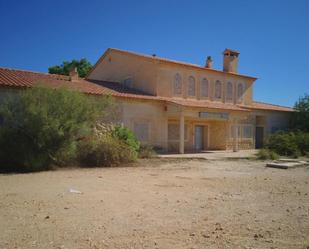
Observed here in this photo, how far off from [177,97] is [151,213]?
1815 cm

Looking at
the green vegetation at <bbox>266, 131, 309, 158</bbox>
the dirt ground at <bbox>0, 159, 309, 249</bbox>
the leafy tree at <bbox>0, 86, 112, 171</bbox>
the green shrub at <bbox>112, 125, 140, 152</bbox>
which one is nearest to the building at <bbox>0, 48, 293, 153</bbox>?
the green shrub at <bbox>112, 125, 140, 152</bbox>

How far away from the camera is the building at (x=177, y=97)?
69.2 feet

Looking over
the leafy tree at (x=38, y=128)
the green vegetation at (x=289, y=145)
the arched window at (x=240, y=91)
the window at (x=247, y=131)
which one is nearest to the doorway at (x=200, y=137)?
the window at (x=247, y=131)

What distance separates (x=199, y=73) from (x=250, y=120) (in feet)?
23.4

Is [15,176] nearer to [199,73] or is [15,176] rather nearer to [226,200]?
[226,200]

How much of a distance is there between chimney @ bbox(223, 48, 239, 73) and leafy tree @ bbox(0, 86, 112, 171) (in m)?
18.8

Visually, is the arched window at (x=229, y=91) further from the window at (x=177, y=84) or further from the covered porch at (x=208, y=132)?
the window at (x=177, y=84)

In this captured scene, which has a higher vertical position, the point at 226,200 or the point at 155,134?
the point at 155,134

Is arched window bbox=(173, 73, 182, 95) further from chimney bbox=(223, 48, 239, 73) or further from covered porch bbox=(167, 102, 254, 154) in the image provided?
chimney bbox=(223, 48, 239, 73)

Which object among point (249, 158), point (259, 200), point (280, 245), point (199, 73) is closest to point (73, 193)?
point (259, 200)

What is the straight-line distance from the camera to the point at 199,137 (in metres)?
26.3

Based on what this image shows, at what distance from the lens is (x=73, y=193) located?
8289mm

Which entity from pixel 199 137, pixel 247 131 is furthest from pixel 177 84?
pixel 247 131

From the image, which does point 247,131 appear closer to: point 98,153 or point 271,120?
point 271,120
